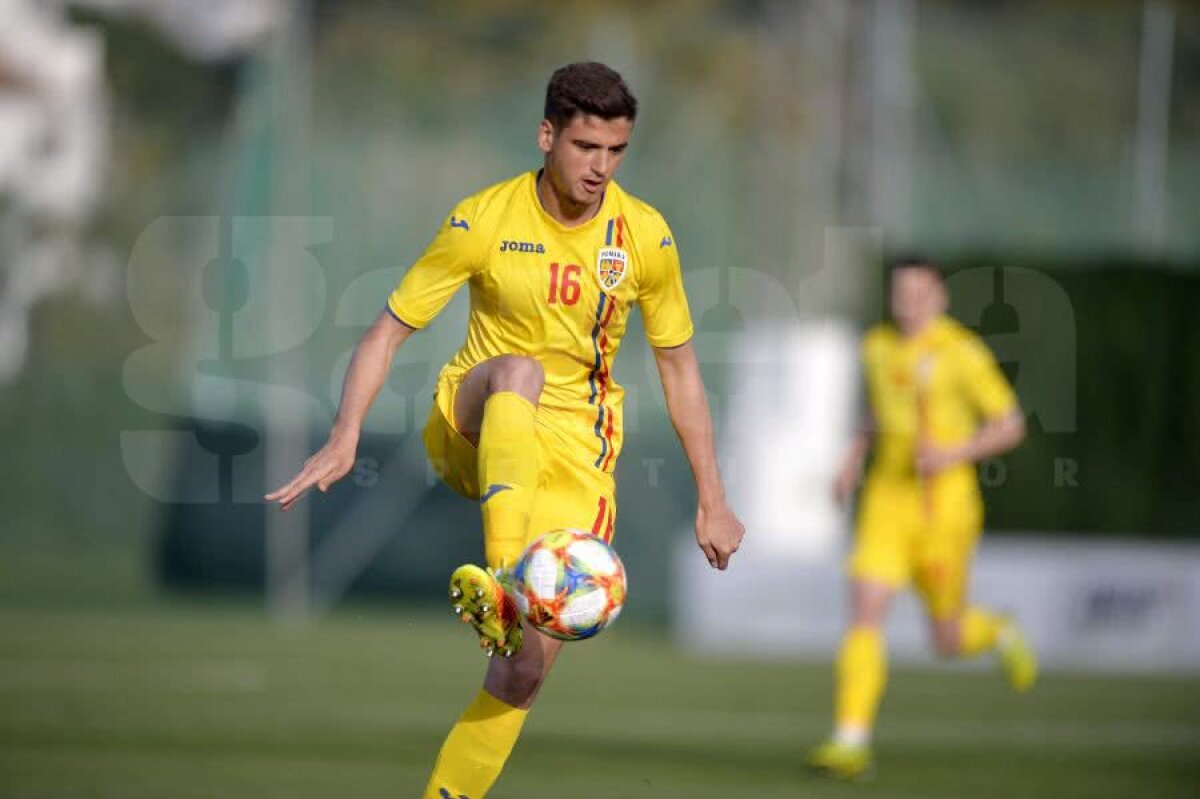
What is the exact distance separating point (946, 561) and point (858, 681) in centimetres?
125

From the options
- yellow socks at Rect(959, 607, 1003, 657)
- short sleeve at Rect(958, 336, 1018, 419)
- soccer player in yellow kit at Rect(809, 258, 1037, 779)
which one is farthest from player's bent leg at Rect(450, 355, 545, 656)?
yellow socks at Rect(959, 607, 1003, 657)

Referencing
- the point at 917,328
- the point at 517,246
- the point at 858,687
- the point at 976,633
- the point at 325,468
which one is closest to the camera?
the point at 325,468

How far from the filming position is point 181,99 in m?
22.4

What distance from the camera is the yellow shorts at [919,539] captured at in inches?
456

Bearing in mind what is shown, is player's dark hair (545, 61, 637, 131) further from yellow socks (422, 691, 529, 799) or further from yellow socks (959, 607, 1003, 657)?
yellow socks (959, 607, 1003, 657)

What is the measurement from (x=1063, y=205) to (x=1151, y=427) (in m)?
4.70

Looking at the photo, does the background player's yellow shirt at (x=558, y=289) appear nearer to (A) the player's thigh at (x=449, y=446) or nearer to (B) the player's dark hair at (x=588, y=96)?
(A) the player's thigh at (x=449, y=446)

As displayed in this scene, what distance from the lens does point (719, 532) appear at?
7.01m

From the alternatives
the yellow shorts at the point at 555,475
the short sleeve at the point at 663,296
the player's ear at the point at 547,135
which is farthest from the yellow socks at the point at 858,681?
the player's ear at the point at 547,135

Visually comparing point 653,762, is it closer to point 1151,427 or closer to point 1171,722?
point 1171,722

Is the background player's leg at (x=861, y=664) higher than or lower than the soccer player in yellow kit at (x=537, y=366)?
lower

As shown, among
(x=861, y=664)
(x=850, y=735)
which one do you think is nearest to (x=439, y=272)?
(x=850, y=735)

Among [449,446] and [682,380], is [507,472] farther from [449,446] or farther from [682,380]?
[682,380]

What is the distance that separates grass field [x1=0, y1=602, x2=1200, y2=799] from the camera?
9984 millimetres
